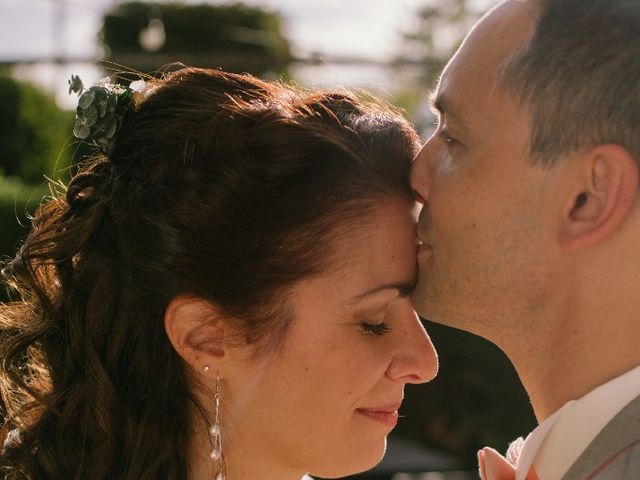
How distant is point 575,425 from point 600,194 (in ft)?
1.70

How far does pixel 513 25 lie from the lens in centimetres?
261

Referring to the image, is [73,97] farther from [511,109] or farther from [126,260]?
[511,109]

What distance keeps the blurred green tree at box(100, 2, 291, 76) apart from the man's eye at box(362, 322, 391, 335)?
1403 cm

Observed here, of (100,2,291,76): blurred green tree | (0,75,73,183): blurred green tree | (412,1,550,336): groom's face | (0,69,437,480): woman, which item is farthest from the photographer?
(100,2,291,76): blurred green tree

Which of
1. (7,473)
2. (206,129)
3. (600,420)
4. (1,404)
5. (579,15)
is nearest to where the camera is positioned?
(600,420)

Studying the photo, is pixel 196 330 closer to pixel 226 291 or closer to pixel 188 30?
pixel 226 291

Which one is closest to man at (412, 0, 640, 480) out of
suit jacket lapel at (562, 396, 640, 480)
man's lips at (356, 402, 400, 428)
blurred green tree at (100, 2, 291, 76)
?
suit jacket lapel at (562, 396, 640, 480)

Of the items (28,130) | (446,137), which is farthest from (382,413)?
(28,130)

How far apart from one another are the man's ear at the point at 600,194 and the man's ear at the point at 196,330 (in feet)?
3.25

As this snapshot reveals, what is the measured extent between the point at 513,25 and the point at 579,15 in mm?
189

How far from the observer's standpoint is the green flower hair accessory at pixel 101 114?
2977 millimetres

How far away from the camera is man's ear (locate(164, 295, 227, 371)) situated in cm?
288

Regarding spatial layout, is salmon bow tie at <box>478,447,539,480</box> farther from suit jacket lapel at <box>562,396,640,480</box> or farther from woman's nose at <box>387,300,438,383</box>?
suit jacket lapel at <box>562,396,640,480</box>

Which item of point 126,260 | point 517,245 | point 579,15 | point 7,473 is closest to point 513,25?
point 579,15
